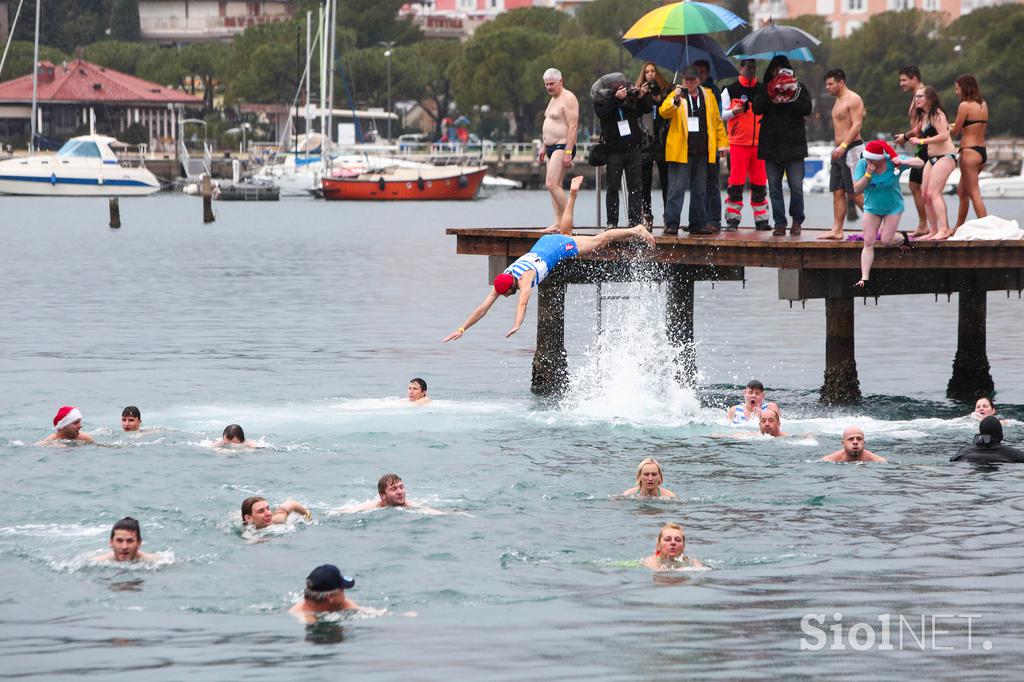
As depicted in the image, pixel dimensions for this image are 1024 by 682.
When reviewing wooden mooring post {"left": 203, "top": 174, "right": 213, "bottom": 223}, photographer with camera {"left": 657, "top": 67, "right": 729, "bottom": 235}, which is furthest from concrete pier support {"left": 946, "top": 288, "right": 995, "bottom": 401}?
wooden mooring post {"left": 203, "top": 174, "right": 213, "bottom": 223}

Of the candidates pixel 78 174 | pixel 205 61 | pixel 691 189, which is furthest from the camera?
pixel 205 61

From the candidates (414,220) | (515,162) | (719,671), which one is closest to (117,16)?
(515,162)

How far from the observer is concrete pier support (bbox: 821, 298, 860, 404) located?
87.5 ft

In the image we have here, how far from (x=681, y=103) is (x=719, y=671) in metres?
12.3

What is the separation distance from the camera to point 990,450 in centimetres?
2316

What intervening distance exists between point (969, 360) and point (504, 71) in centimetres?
10972

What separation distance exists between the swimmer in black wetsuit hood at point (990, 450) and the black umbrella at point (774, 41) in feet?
20.2

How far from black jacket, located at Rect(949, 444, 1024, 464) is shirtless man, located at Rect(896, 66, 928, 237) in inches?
142

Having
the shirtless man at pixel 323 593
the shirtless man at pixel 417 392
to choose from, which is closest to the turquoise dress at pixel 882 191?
the shirtless man at pixel 417 392

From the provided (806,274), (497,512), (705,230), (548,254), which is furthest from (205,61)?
(497,512)

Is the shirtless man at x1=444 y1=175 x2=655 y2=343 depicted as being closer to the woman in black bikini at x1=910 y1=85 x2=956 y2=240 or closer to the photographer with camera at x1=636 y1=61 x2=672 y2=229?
the photographer with camera at x1=636 y1=61 x2=672 y2=229

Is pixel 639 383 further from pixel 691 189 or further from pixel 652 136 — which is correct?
pixel 652 136

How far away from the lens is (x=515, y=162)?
5408 inches

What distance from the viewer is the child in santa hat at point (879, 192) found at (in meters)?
23.9
